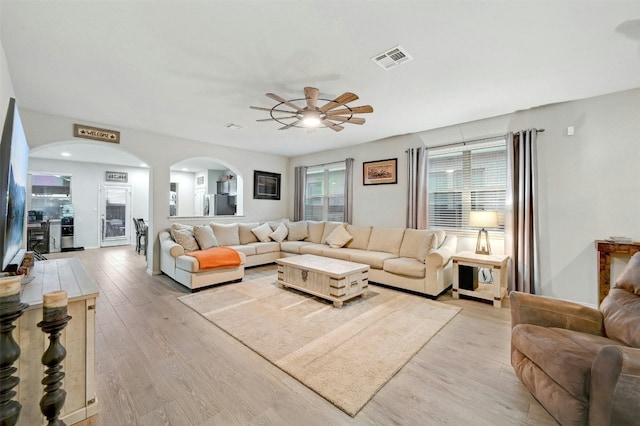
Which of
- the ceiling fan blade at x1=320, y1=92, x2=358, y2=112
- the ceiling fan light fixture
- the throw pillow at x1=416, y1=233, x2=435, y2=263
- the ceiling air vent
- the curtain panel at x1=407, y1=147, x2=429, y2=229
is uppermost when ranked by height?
the ceiling air vent

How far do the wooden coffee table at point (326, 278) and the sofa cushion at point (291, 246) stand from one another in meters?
1.43

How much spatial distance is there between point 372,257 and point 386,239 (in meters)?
0.65

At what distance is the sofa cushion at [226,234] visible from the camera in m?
5.12

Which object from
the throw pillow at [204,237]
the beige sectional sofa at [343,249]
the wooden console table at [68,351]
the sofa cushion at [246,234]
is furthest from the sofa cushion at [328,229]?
the wooden console table at [68,351]

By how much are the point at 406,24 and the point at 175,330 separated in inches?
135

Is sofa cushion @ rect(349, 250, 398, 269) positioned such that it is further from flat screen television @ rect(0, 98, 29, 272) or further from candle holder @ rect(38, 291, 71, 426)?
flat screen television @ rect(0, 98, 29, 272)

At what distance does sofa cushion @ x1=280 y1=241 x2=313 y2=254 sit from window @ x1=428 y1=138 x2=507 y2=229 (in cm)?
263

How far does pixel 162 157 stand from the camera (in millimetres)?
4887

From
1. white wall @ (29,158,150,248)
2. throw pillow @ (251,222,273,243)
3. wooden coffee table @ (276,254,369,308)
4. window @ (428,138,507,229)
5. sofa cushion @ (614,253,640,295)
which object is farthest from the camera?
white wall @ (29,158,150,248)

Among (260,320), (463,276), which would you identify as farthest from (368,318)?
(463,276)

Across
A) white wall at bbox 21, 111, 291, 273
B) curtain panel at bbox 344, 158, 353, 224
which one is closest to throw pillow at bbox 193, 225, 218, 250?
white wall at bbox 21, 111, 291, 273

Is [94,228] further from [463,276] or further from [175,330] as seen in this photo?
[463,276]

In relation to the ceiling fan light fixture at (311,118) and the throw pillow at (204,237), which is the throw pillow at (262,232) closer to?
the throw pillow at (204,237)

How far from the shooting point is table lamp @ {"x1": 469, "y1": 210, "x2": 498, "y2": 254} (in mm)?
3516
